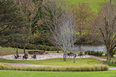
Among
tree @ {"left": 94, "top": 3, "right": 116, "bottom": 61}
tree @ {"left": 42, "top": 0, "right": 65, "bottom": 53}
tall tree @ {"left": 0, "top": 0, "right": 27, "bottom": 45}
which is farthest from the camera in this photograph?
tree @ {"left": 42, "top": 0, "right": 65, "bottom": 53}

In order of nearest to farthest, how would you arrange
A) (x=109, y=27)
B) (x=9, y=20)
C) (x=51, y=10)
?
(x=9, y=20), (x=109, y=27), (x=51, y=10)

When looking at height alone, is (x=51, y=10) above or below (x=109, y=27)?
above

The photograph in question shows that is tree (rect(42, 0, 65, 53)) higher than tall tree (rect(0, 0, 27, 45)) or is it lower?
higher

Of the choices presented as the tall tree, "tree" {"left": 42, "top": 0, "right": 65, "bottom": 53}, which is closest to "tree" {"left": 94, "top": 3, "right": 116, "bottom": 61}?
the tall tree

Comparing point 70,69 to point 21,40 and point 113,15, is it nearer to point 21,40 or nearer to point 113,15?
point 21,40

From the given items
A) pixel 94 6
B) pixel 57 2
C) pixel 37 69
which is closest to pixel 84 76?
pixel 37 69

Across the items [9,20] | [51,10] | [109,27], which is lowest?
[109,27]

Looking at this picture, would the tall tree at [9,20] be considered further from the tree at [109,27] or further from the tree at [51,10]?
the tree at [51,10]

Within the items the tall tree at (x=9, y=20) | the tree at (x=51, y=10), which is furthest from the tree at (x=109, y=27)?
the tree at (x=51, y=10)

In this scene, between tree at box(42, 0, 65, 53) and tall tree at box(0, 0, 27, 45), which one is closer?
tall tree at box(0, 0, 27, 45)

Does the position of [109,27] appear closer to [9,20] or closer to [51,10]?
[9,20]

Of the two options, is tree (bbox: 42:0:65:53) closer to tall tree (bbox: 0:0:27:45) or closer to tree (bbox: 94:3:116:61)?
tree (bbox: 94:3:116:61)

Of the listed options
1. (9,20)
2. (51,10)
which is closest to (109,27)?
(9,20)

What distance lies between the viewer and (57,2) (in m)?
54.8
